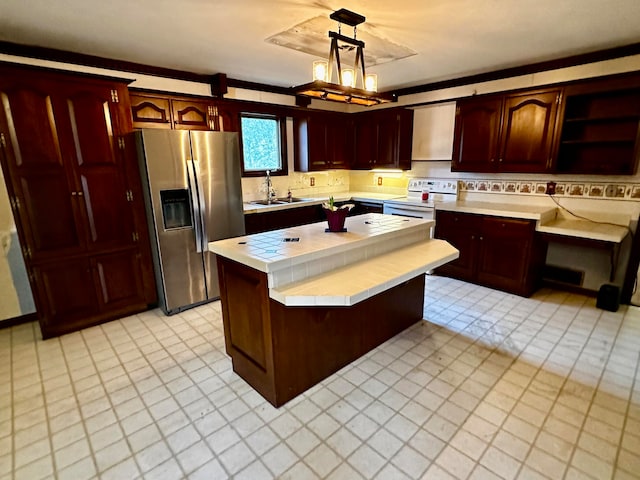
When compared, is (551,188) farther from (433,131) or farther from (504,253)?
(433,131)

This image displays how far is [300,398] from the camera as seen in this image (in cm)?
211

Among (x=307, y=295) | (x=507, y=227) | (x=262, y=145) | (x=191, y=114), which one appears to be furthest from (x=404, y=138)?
(x=307, y=295)

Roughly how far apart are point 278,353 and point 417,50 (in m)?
2.86

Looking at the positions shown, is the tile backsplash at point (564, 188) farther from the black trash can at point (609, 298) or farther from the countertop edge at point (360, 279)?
the countertop edge at point (360, 279)

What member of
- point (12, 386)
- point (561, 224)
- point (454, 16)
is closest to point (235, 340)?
point (12, 386)

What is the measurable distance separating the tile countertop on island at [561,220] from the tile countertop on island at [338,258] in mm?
1292

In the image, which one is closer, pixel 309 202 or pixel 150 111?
pixel 150 111

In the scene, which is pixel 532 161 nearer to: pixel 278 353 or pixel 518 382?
pixel 518 382

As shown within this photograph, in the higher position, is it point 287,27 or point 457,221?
point 287,27

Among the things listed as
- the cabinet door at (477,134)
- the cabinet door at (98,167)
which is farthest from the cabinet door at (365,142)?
the cabinet door at (98,167)

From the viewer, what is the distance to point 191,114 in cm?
360

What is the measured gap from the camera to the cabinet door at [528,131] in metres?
3.38

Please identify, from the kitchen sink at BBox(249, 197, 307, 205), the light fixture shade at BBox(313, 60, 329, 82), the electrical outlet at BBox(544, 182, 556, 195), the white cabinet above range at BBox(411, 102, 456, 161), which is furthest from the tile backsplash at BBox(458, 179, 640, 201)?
the light fixture shade at BBox(313, 60, 329, 82)

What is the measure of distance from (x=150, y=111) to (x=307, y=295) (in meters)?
2.84
